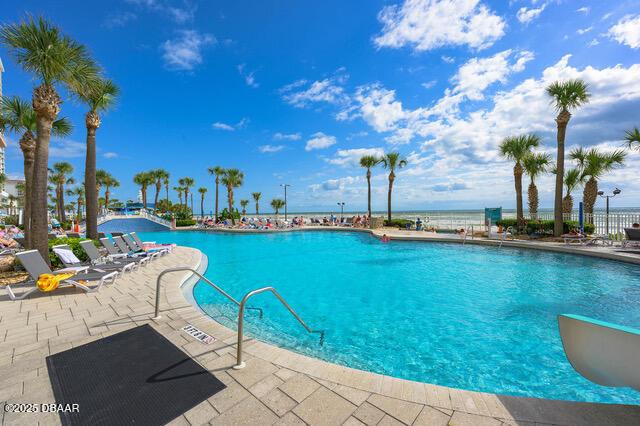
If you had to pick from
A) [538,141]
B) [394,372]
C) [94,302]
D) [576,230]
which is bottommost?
[394,372]

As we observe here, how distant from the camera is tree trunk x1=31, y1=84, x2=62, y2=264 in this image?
7.04m

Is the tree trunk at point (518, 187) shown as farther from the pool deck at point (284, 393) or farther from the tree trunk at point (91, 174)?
the tree trunk at point (91, 174)

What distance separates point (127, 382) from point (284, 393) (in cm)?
155

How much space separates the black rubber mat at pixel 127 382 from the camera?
215cm

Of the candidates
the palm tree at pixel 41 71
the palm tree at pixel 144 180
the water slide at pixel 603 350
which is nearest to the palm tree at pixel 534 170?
the water slide at pixel 603 350

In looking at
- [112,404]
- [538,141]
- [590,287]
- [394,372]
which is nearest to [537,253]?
[590,287]

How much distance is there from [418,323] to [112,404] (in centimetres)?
490

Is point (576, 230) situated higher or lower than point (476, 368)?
higher

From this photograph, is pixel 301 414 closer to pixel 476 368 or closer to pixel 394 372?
pixel 394 372

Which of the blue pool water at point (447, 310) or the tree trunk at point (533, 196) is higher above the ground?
the tree trunk at point (533, 196)

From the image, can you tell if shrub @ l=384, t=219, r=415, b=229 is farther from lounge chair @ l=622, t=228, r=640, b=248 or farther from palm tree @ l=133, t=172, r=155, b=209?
palm tree @ l=133, t=172, r=155, b=209

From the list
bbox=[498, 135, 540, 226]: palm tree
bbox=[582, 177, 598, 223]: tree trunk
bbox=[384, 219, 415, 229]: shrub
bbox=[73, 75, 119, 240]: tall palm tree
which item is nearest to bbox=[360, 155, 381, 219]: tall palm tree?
bbox=[384, 219, 415, 229]: shrub

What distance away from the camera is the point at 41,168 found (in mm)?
7070

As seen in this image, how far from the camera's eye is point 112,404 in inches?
88.3
